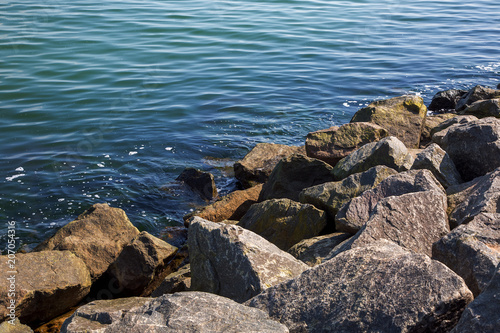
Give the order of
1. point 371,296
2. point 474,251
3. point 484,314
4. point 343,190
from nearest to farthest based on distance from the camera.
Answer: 1. point 484,314
2. point 371,296
3. point 474,251
4. point 343,190

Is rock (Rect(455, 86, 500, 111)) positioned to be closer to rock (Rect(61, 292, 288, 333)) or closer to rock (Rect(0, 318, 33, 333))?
rock (Rect(61, 292, 288, 333))

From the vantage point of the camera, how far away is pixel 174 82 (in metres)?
15.0

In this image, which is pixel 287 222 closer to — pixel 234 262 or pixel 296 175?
pixel 296 175

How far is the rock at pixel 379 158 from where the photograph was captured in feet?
20.9

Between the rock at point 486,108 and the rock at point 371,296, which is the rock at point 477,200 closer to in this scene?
the rock at point 371,296

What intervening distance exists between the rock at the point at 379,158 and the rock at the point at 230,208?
153cm

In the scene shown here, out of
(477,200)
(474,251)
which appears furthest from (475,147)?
(474,251)

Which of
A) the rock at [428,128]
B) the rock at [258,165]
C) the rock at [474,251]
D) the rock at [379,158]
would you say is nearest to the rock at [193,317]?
the rock at [474,251]

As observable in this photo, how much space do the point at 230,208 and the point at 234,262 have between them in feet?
11.1

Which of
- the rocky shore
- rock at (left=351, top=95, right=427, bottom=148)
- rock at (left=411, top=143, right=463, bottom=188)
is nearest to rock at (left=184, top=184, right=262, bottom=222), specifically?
the rocky shore

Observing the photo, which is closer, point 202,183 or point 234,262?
point 234,262

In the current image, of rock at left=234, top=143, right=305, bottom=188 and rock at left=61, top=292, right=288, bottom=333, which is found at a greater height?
rock at left=61, top=292, right=288, bottom=333

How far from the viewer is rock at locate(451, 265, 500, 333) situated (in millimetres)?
2477

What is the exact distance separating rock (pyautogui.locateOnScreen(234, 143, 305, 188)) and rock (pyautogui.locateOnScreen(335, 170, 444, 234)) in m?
3.81
